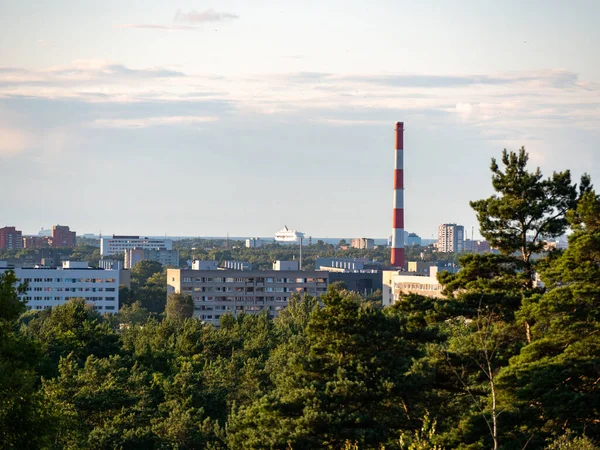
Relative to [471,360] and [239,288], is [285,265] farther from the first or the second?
[471,360]

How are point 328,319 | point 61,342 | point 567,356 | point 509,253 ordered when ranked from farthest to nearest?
point 61,342, point 509,253, point 328,319, point 567,356

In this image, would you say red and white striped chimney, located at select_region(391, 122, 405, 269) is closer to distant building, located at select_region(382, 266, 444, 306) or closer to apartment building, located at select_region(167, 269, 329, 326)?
distant building, located at select_region(382, 266, 444, 306)

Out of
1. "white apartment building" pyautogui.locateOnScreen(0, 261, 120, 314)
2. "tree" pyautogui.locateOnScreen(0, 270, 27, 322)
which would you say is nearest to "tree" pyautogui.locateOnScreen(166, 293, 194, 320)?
"white apartment building" pyautogui.locateOnScreen(0, 261, 120, 314)

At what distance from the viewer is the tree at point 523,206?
100 feet

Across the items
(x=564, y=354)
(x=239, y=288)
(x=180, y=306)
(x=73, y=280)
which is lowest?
(x=180, y=306)

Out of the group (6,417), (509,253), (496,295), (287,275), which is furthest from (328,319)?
(287,275)

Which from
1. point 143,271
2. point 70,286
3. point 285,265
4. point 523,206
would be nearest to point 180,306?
point 70,286

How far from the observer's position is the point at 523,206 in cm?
3045

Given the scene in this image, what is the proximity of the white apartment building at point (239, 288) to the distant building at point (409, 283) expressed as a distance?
31.0 feet

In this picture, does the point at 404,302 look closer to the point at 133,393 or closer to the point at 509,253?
the point at 509,253

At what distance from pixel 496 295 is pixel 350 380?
4711 mm

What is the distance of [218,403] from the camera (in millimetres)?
43438

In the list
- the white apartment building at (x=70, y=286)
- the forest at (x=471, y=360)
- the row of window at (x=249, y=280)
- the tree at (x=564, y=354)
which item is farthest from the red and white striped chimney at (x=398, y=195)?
the tree at (x=564, y=354)

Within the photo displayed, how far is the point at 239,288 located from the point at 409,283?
25026mm
